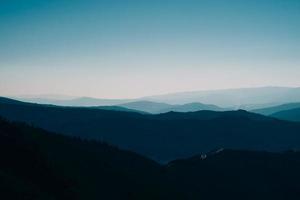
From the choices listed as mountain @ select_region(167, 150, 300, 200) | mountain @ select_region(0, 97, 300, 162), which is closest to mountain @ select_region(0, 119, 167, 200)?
mountain @ select_region(167, 150, 300, 200)

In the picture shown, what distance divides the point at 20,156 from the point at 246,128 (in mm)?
99481

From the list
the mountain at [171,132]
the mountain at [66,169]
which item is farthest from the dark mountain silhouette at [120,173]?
the mountain at [171,132]

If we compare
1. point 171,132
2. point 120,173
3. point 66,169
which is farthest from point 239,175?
point 171,132

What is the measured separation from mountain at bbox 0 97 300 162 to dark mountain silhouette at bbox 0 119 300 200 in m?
44.0

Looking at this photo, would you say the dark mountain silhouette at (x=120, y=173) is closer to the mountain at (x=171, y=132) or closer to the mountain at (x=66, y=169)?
the mountain at (x=66, y=169)

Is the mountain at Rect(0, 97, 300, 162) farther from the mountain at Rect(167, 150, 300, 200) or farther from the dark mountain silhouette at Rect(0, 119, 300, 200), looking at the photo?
the dark mountain silhouette at Rect(0, 119, 300, 200)

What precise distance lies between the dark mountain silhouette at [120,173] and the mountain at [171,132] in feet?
144

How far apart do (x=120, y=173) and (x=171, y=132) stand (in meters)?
72.6

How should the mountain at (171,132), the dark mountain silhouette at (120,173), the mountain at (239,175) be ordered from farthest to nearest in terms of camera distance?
the mountain at (171,132) < the mountain at (239,175) < the dark mountain silhouette at (120,173)

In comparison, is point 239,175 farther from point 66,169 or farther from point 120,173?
point 66,169

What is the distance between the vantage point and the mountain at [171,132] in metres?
104

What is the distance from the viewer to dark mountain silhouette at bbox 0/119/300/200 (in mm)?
26594

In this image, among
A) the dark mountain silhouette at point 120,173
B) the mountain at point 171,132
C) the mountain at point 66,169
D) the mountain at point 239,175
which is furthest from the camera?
the mountain at point 171,132

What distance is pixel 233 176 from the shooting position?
51156 millimetres
